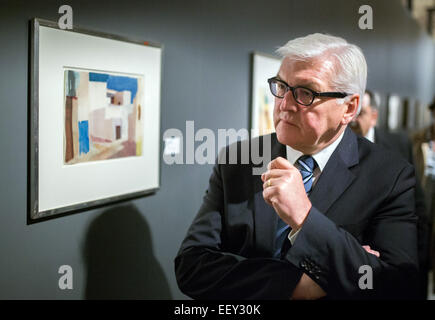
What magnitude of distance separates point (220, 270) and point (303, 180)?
41 cm

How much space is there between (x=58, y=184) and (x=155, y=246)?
1.42ft

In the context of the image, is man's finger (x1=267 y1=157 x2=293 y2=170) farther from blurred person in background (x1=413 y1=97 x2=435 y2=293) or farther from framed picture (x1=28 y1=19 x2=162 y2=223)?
blurred person in background (x1=413 y1=97 x2=435 y2=293)

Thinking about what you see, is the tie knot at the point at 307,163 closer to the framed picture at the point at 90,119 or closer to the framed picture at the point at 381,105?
the framed picture at the point at 90,119

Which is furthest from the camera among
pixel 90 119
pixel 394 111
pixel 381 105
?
pixel 394 111

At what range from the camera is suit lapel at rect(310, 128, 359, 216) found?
1.42 metres

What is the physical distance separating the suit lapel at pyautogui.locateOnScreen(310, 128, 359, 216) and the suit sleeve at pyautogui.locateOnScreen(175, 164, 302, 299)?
23 cm

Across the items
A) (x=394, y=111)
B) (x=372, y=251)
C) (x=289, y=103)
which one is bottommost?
(x=372, y=251)

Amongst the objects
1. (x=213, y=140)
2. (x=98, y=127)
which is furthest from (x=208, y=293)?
(x=98, y=127)

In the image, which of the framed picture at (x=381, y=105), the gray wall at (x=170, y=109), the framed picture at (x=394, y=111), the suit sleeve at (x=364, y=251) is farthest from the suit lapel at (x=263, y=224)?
the framed picture at (x=394, y=111)

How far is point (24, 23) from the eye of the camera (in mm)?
1395

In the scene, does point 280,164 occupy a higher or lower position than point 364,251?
higher

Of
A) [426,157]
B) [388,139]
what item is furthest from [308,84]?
[426,157]

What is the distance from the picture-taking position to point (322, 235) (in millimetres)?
1319

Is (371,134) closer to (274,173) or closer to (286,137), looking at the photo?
(286,137)
